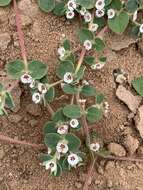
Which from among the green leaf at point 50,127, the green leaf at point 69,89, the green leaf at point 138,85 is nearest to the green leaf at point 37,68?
the green leaf at point 69,89

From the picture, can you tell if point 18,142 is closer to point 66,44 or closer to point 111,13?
point 66,44

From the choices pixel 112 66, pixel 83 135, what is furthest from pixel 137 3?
pixel 83 135

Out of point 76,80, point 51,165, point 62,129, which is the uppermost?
point 76,80

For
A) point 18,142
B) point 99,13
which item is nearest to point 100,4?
point 99,13

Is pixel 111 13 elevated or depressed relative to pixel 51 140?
elevated

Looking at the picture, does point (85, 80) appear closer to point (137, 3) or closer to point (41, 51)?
point (41, 51)

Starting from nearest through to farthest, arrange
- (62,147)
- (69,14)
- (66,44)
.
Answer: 1. (62,147)
2. (66,44)
3. (69,14)

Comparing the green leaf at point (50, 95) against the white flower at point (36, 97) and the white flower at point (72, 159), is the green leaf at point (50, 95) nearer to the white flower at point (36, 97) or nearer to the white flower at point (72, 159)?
the white flower at point (36, 97)

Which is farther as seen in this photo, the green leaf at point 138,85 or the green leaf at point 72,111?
the green leaf at point 138,85
